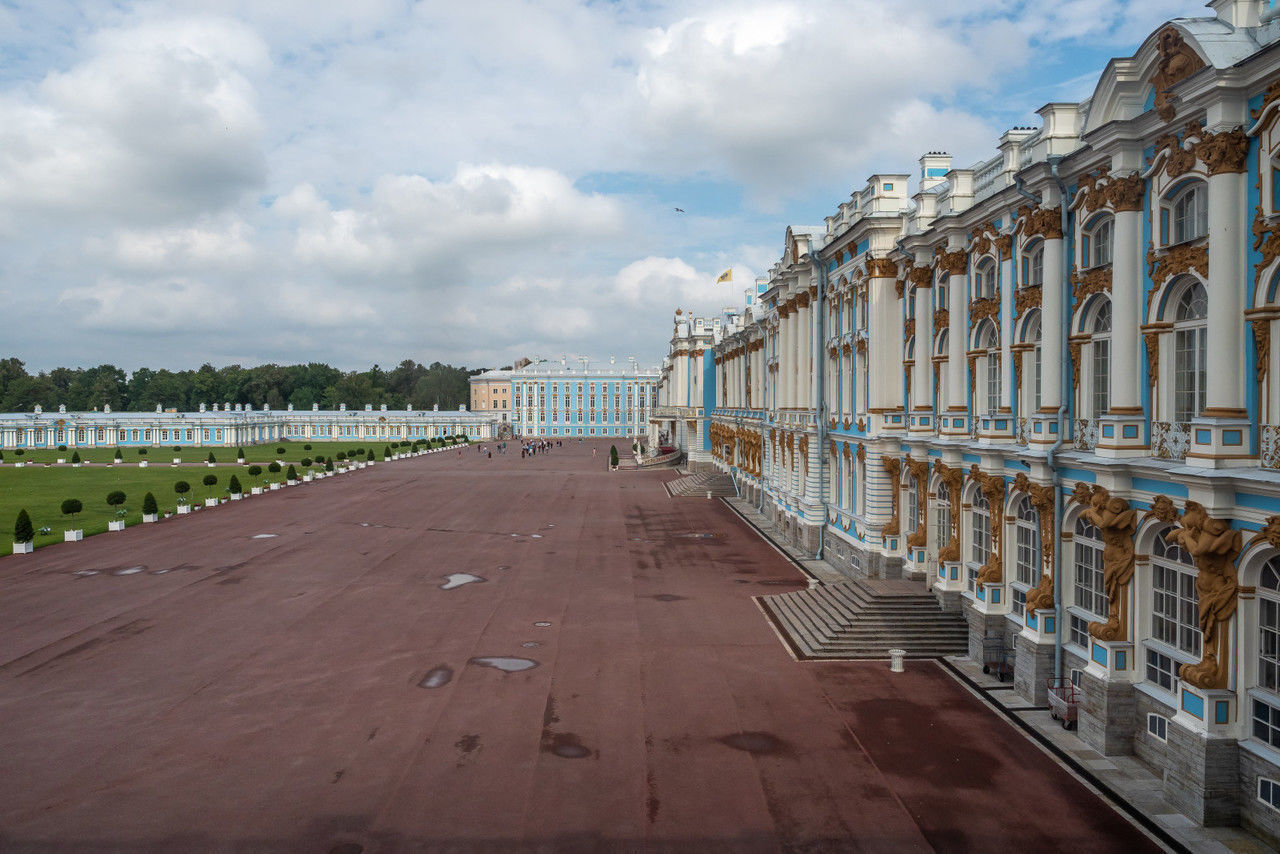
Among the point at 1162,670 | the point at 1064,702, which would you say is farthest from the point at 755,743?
the point at 1162,670

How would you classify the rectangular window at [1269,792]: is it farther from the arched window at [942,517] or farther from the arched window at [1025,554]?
the arched window at [942,517]

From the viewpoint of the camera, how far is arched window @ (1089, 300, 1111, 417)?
15.5m

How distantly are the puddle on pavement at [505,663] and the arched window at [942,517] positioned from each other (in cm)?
1099

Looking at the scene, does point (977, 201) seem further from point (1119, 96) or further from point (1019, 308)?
point (1119, 96)

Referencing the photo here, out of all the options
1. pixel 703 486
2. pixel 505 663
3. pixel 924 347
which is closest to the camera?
pixel 505 663

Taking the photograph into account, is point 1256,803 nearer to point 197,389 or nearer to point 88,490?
point 88,490

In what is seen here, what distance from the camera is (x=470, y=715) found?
647 inches

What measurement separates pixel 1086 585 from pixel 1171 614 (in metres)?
2.42

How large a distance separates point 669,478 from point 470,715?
54.1 meters

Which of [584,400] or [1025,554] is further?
[584,400]

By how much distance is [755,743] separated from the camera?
597 inches

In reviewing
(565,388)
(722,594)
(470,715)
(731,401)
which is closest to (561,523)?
(722,594)

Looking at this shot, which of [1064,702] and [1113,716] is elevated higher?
[1113,716]

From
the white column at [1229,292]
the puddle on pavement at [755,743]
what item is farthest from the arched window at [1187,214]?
the puddle on pavement at [755,743]
